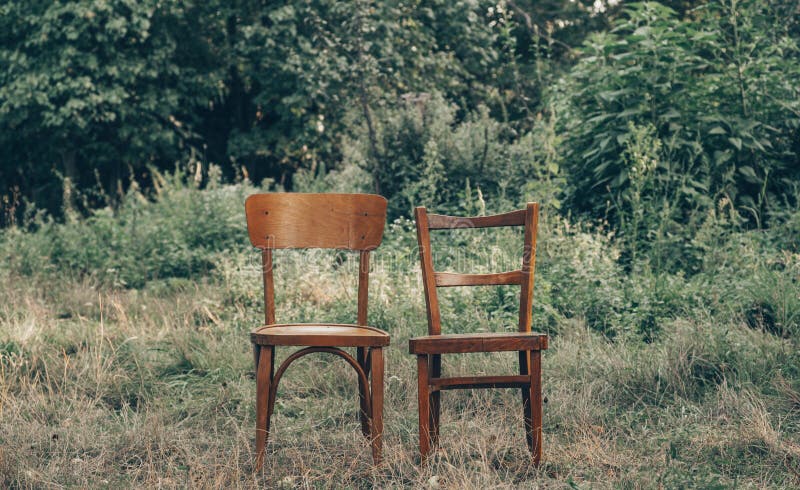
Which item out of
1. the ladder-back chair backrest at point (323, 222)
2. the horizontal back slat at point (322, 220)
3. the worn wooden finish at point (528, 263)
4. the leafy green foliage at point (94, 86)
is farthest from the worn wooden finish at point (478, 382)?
the leafy green foliage at point (94, 86)

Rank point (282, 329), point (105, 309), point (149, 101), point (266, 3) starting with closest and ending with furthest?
point (282, 329), point (105, 309), point (149, 101), point (266, 3)

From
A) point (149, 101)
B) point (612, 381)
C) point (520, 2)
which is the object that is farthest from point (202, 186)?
point (612, 381)

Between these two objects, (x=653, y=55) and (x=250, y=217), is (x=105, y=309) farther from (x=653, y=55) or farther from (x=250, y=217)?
(x=653, y=55)

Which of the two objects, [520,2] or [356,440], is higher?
[520,2]

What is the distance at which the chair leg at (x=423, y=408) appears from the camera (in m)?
2.94

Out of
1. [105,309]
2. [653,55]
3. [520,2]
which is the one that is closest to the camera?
[105,309]

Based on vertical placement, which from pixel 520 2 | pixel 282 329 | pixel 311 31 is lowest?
pixel 282 329

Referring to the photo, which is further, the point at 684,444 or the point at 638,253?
the point at 638,253

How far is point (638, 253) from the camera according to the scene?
558cm

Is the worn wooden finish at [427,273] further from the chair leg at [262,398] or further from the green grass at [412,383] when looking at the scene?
the chair leg at [262,398]

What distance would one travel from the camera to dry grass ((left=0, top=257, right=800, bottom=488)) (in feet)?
9.57

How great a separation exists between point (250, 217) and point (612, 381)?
1947 millimetres

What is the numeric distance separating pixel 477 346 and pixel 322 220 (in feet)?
3.24

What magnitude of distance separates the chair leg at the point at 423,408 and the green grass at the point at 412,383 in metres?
0.09
